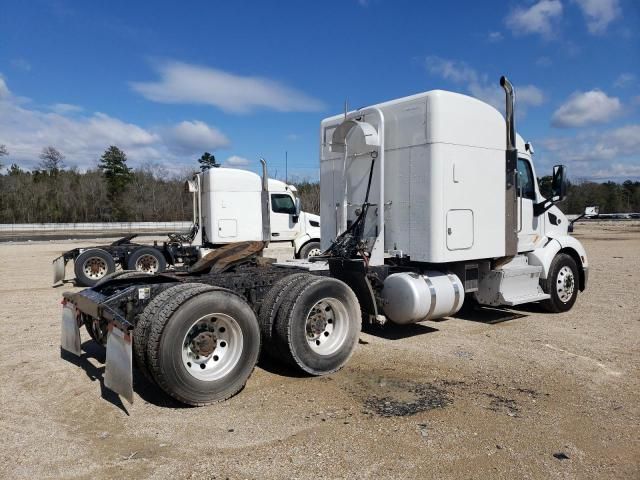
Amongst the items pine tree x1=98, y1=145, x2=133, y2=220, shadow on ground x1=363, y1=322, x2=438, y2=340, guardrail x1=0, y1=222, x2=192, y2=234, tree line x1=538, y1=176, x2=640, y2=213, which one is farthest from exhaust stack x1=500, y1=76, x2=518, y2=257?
tree line x1=538, y1=176, x2=640, y2=213

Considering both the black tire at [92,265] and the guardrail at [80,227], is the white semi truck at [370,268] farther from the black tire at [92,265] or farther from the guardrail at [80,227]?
the guardrail at [80,227]

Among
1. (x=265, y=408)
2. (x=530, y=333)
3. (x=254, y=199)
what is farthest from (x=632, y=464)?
(x=254, y=199)

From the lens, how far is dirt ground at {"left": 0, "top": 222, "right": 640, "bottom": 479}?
142 inches

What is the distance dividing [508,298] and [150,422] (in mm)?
5604

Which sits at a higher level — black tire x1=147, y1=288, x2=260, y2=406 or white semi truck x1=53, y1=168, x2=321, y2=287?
white semi truck x1=53, y1=168, x2=321, y2=287

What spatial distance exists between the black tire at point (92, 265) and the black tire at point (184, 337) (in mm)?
8681

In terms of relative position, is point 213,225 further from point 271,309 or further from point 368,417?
point 368,417

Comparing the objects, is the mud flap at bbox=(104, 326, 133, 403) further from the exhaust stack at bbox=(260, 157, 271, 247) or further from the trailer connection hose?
the exhaust stack at bbox=(260, 157, 271, 247)

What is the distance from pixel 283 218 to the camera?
15.0m

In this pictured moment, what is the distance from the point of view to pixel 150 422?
14.4ft

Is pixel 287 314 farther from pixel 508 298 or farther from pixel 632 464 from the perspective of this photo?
pixel 508 298

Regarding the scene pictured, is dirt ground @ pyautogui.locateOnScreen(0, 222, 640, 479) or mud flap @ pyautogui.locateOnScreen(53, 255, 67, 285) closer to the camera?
dirt ground @ pyautogui.locateOnScreen(0, 222, 640, 479)

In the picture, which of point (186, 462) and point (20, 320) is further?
point (20, 320)

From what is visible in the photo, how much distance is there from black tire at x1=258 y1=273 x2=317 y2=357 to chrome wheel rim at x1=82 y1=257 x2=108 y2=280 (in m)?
8.49
